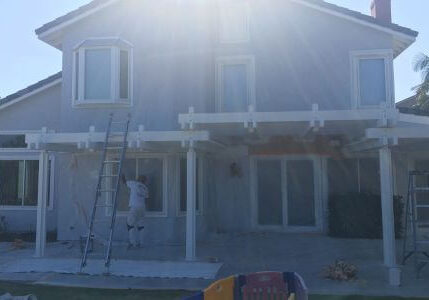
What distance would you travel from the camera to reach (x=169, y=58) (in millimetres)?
14680

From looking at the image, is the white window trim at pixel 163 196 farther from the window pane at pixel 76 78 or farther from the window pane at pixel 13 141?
the window pane at pixel 13 141

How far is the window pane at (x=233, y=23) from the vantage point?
610 inches

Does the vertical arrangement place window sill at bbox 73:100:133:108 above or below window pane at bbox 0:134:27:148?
above

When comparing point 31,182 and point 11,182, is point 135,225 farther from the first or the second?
point 11,182

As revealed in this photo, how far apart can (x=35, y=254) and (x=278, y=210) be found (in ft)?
23.9

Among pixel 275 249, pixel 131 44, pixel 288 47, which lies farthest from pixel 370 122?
pixel 131 44

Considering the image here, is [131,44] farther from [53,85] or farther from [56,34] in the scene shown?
[53,85]

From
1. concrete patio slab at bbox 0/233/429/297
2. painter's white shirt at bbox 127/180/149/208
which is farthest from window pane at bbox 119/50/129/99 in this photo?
concrete patio slab at bbox 0/233/429/297

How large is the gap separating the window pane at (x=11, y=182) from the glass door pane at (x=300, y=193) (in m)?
9.11

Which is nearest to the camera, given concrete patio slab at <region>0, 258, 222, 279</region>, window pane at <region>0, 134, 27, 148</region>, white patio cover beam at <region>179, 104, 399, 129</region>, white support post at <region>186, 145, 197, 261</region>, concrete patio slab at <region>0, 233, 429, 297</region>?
concrete patio slab at <region>0, 233, 429, 297</region>

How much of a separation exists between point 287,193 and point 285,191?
0.29 ft

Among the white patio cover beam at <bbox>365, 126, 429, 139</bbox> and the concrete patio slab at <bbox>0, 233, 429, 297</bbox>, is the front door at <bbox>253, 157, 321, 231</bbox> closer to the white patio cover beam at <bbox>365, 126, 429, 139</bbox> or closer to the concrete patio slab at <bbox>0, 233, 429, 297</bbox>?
the concrete patio slab at <bbox>0, 233, 429, 297</bbox>

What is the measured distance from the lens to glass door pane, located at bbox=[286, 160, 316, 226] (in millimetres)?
15555

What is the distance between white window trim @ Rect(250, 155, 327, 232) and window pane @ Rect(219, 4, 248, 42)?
373 cm
